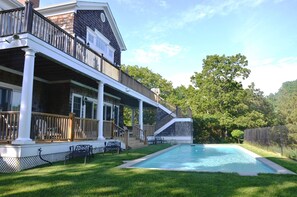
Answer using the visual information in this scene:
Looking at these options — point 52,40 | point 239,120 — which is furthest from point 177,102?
point 52,40

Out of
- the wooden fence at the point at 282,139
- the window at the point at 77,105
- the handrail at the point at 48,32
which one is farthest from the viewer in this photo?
the window at the point at 77,105

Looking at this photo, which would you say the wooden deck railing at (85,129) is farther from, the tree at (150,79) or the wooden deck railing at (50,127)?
the tree at (150,79)

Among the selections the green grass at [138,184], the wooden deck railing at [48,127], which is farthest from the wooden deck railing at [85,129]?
the green grass at [138,184]


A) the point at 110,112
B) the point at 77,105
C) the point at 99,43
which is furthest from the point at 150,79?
the point at 77,105

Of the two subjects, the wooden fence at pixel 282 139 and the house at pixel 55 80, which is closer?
the house at pixel 55 80

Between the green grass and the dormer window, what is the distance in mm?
10752

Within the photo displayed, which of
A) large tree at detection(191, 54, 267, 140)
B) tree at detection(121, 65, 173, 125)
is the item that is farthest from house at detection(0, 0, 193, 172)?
tree at detection(121, 65, 173, 125)

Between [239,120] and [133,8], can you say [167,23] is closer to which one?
[133,8]

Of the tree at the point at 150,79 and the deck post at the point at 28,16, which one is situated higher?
the tree at the point at 150,79

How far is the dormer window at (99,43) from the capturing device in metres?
16.7

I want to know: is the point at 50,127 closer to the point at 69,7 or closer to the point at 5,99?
the point at 5,99

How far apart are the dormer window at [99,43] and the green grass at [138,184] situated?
35.3ft

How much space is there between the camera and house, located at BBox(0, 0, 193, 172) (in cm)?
827

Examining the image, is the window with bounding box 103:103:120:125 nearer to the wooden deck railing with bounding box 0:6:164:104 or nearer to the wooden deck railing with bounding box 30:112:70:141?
the wooden deck railing with bounding box 0:6:164:104
